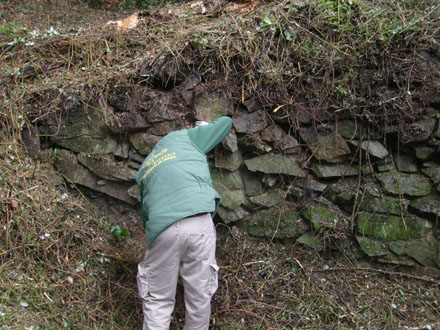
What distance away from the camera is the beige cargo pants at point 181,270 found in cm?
235

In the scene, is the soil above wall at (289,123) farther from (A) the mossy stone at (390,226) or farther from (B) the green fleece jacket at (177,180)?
(B) the green fleece jacket at (177,180)

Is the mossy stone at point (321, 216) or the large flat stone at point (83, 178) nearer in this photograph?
the mossy stone at point (321, 216)

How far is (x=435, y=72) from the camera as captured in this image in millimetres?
3203

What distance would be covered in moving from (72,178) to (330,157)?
8.32 feet

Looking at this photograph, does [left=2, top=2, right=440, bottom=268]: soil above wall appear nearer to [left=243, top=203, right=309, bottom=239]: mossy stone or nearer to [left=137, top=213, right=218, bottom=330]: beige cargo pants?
[left=243, top=203, right=309, bottom=239]: mossy stone

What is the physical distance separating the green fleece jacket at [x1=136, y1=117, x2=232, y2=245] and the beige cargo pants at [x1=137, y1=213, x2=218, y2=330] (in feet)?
0.26

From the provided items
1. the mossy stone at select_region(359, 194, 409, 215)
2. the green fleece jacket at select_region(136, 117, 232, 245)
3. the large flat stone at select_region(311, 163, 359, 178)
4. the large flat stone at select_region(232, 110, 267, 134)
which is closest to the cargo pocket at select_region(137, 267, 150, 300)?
the green fleece jacket at select_region(136, 117, 232, 245)

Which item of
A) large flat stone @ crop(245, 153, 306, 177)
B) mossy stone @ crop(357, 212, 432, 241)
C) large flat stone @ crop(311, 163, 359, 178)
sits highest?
large flat stone @ crop(245, 153, 306, 177)

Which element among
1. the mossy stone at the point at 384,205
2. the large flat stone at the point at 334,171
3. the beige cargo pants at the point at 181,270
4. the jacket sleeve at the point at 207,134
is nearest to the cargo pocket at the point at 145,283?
the beige cargo pants at the point at 181,270

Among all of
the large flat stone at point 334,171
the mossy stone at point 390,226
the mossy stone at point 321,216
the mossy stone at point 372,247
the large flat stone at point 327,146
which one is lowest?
the mossy stone at point 372,247

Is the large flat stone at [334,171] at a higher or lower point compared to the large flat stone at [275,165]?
lower

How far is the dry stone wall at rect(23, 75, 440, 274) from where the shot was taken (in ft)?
10.4

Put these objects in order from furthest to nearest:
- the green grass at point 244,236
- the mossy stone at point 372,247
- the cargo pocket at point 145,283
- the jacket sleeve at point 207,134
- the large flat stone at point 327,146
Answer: the large flat stone at point 327,146, the mossy stone at point 372,247, the green grass at point 244,236, the jacket sleeve at point 207,134, the cargo pocket at point 145,283

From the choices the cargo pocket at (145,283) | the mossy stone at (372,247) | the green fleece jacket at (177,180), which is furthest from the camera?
the mossy stone at (372,247)
